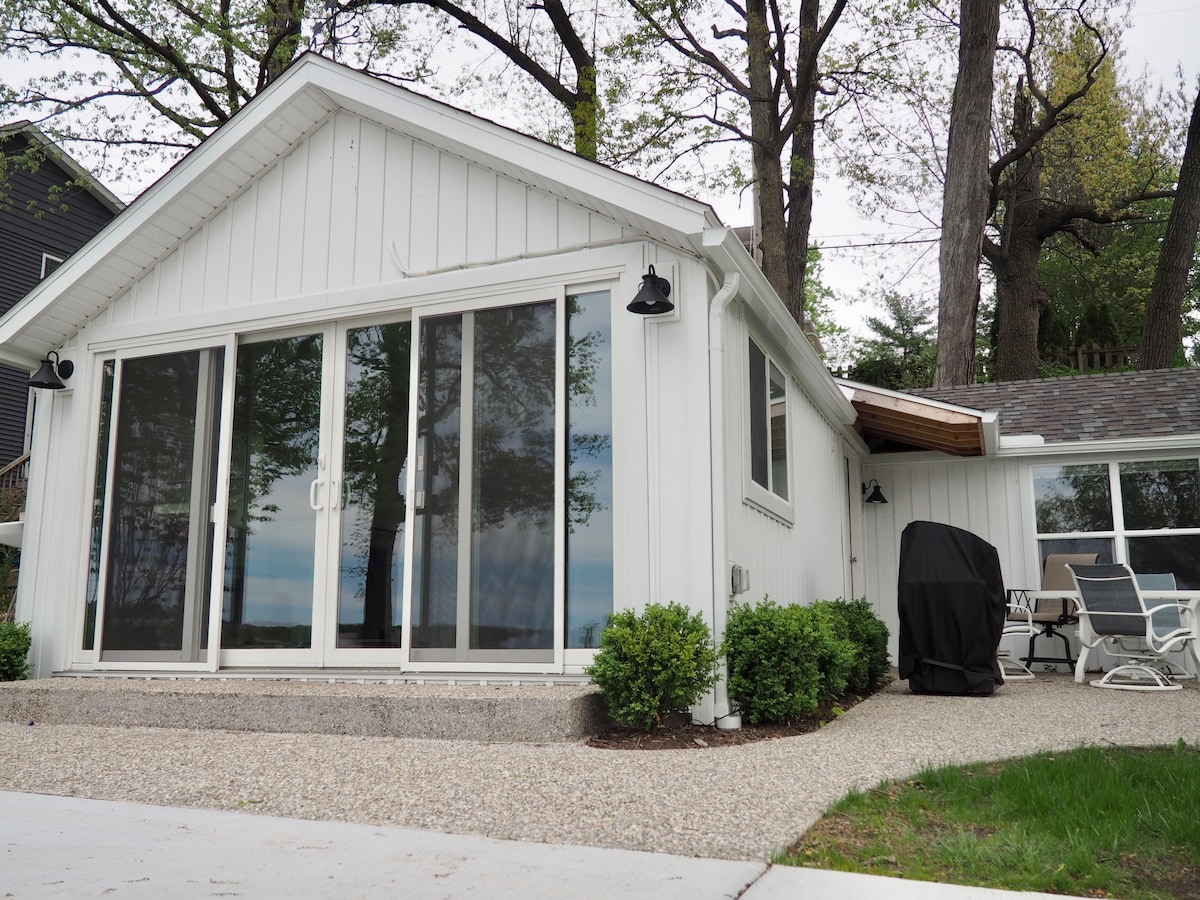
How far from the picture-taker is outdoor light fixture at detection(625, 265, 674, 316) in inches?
200

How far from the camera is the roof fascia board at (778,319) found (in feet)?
16.8

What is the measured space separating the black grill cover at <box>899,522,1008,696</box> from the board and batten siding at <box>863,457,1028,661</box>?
250 cm

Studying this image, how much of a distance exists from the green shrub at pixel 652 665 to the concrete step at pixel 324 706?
0.17m

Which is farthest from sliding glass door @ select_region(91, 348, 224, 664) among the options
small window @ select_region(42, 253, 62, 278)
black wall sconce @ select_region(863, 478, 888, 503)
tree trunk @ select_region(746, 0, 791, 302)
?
Answer: small window @ select_region(42, 253, 62, 278)

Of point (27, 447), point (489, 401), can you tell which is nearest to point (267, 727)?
point (489, 401)

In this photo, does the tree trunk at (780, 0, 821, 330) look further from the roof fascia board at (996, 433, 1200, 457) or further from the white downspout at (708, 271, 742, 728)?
the white downspout at (708, 271, 742, 728)

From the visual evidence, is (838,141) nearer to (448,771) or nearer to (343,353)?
(343,353)

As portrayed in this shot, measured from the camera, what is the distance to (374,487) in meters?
5.85

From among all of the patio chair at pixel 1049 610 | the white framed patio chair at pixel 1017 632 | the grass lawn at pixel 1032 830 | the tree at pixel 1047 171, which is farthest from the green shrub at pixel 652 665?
the tree at pixel 1047 171

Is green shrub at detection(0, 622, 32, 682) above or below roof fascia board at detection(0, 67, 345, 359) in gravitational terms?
below

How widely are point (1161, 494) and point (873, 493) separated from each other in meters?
2.53

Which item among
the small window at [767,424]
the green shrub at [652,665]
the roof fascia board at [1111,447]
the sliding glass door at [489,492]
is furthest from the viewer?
the roof fascia board at [1111,447]

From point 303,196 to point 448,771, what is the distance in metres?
4.17

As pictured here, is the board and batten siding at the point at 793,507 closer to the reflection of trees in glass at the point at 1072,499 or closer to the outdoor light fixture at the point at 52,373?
the reflection of trees in glass at the point at 1072,499
